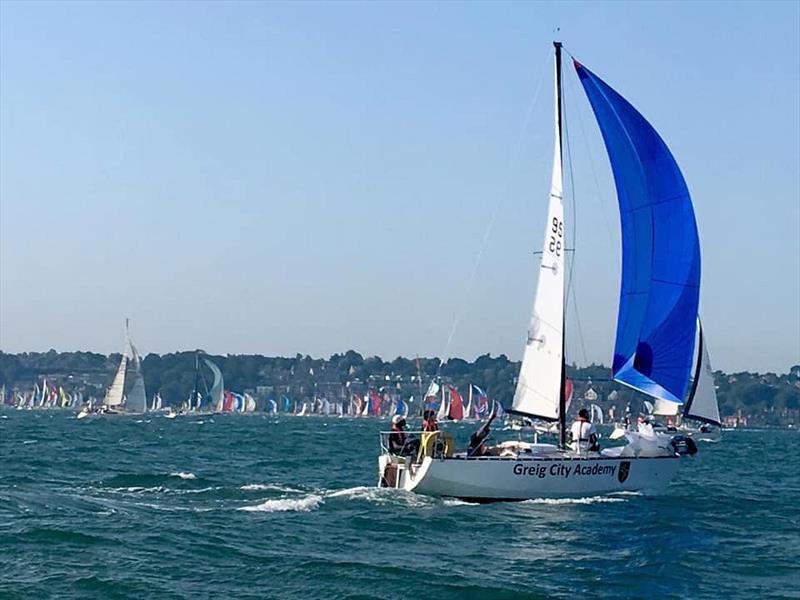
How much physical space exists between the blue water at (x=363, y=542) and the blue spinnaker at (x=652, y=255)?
8.48 ft

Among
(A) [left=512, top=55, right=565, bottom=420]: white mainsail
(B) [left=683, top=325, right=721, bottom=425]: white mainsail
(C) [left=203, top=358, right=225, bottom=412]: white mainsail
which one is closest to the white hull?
(A) [left=512, top=55, right=565, bottom=420]: white mainsail

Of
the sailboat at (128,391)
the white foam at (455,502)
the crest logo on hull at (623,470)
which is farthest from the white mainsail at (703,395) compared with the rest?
the sailboat at (128,391)

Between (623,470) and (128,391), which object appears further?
(128,391)

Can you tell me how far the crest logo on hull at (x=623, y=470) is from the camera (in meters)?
24.0

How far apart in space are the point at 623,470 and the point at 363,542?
7.88 m

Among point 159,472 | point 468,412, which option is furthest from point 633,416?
point 159,472

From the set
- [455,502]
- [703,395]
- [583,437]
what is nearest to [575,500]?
[583,437]

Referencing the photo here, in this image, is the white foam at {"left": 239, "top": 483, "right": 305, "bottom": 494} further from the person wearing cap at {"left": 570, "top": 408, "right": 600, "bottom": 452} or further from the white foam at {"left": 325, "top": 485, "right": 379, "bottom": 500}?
the person wearing cap at {"left": 570, "top": 408, "right": 600, "bottom": 452}

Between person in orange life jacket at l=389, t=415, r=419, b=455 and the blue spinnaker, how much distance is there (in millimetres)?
4612

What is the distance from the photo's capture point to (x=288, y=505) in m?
21.7

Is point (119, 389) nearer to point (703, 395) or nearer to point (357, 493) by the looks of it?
point (703, 395)

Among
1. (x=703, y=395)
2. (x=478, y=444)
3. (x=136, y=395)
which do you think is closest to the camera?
(x=478, y=444)

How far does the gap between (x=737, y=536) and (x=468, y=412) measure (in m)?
119

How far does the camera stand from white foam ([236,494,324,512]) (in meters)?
21.2
